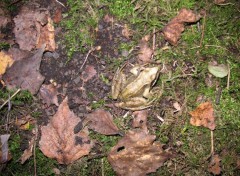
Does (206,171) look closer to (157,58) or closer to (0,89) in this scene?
(157,58)

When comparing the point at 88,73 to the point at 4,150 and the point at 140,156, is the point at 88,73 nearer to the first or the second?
the point at 140,156

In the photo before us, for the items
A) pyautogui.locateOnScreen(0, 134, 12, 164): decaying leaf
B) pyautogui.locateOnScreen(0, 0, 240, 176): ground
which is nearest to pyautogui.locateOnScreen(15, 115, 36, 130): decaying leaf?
pyautogui.locateOnScreen(0, 0, 240, 176): ground

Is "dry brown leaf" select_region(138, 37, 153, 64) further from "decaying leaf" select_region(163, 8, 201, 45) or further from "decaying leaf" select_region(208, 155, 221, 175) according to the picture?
"decaying leaf" select_region(208, 155, 221, 175)

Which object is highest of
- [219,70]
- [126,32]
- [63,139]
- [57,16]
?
[57,16]

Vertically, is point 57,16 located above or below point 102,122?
above

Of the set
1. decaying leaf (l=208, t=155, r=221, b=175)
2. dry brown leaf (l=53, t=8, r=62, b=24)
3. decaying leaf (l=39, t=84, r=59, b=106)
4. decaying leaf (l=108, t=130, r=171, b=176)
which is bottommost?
decaying leaf (l=208, t=155, r=221, b=175)

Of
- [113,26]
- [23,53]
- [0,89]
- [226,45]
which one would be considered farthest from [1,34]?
[226,45]

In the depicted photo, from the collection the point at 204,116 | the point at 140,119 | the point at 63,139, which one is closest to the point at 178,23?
the point at 204,116
